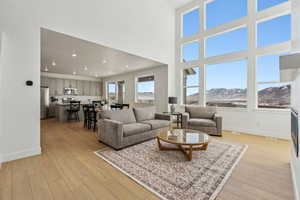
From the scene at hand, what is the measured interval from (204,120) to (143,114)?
6.20 feet

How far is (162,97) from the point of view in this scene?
6160mm

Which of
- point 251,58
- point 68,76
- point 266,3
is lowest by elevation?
point 251,58

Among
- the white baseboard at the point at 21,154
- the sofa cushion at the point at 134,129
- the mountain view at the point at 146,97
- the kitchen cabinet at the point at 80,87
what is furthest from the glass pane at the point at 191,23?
the kitchen cabinet at the point at 80,87

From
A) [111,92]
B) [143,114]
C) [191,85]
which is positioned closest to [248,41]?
[191,85]

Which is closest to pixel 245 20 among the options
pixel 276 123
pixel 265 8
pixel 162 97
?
pixel 265 8

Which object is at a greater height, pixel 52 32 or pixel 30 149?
pixel 52 32

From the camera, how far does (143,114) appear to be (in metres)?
3.98

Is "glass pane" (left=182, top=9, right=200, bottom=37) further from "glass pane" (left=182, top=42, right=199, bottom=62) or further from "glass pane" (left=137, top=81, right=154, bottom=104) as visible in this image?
"glass pane" (left=137, top=81, right=154, bottom=104)

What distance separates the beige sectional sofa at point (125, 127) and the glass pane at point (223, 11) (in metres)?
4.24

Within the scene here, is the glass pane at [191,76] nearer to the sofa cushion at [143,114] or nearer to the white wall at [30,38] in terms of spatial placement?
the sofa cushion at [143,114]

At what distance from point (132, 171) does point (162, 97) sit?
4424 mm

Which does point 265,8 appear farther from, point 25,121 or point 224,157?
point 25,121

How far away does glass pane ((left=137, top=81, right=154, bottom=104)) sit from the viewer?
689 cm

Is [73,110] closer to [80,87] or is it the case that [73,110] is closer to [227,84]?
[80,87]
